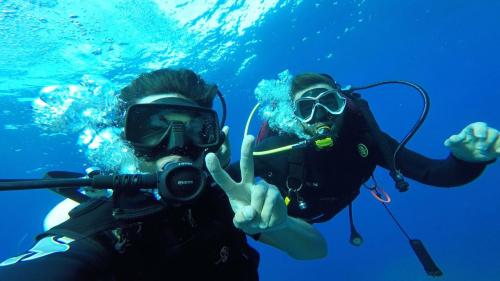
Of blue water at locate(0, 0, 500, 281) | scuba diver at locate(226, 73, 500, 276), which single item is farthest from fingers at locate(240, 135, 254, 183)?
blue water at locate(0, 0, 500, 281)

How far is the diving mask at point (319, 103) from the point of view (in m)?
5.38

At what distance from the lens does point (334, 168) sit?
5.29 meters

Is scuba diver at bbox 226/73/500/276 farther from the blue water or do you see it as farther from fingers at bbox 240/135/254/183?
the blue water

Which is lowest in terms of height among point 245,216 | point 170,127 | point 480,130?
point 245,216

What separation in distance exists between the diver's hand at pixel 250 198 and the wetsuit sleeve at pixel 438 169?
338cm

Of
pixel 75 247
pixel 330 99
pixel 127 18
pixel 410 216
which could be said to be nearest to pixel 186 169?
pixel 75 247

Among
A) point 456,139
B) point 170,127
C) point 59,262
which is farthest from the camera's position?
point 456,139

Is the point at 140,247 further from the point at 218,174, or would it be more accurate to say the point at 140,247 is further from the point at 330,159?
the point at 330,159

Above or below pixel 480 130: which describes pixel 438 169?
below

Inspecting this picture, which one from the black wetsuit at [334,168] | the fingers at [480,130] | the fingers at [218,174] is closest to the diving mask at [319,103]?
the black wetsuit at [334,168]

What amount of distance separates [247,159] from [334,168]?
3.52m

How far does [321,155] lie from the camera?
5.32 meters

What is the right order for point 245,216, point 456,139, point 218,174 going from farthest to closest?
point 456,139 → point 218,174 → point 245,216

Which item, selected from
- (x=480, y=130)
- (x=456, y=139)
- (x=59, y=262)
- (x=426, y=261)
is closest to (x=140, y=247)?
(x=59, y=262)
